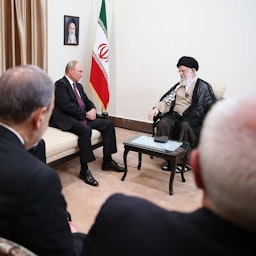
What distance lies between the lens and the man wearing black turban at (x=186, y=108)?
3.57 m

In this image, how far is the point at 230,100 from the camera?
0.69 metres

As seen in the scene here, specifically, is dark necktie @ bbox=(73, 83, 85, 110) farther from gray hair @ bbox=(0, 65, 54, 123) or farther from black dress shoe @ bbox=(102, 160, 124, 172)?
gray hair @ bbox=(0, 65, 54, 123)

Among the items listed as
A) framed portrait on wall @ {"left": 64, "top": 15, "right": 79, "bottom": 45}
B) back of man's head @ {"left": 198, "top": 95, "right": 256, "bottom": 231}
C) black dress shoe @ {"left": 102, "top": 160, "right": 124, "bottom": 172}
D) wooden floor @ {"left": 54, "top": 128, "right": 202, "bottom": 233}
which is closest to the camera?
back of man's head @ {"left": 198, "top": 95, "right": 256, "bottom": 231}

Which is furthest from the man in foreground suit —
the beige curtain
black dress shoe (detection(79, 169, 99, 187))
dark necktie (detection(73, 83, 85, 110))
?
the beige curtain

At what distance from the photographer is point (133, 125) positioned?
498cm

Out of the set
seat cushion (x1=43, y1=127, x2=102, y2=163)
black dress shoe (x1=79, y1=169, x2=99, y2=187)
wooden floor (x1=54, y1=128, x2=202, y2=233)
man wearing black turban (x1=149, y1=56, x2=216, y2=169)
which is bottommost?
wooden floor (x1=54, y1=128, x2=202, y2=233)

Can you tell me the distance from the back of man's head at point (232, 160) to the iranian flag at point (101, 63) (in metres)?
3.95

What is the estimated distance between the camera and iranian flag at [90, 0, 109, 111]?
14.4ft

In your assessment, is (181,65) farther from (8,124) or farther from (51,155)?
(8,124)

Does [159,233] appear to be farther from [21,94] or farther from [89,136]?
[89,136]

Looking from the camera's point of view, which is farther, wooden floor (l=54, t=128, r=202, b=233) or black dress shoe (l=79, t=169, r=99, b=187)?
black dress shoe (l=79, t=169, r=99, b=187)

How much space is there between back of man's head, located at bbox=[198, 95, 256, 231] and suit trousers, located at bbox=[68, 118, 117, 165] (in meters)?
2.54

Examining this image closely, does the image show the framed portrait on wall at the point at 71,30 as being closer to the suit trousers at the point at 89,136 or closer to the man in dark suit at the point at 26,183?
the suit trousers at the point at 89,136

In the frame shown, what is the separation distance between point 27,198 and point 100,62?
3.66 m
